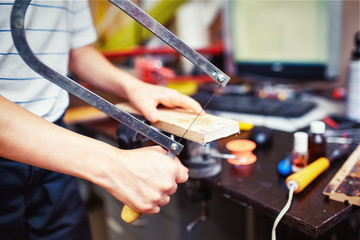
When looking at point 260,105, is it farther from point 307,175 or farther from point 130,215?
point 130,215

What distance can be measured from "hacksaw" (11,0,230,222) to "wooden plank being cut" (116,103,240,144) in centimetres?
4

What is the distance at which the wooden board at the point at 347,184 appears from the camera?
559mm

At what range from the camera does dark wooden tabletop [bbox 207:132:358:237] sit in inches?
20.8

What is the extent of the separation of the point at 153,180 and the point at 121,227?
0.99m

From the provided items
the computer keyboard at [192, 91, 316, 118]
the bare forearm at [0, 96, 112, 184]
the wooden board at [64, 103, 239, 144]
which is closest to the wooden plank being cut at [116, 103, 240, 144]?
the wooden board at [64, 103, 239, 144]

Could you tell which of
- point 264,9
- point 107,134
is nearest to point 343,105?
point 264,9

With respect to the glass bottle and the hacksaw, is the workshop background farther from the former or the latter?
the hacksaw

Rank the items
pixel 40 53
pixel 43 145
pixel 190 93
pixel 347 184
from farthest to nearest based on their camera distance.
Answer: pixel 190 93 < pixel 40 53 < pixel 347 184 < pixel 43 145

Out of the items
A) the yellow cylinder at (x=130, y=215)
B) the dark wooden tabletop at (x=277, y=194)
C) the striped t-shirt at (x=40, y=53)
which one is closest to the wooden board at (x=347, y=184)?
the dark wooden tabletop at (x=277, y=194)

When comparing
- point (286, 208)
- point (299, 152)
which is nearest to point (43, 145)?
point (286, 208)

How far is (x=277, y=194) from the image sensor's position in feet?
2.01

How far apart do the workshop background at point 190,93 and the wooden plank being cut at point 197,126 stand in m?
0.16

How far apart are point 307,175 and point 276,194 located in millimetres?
74

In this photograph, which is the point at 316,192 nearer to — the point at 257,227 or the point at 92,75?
the point at 257,227
